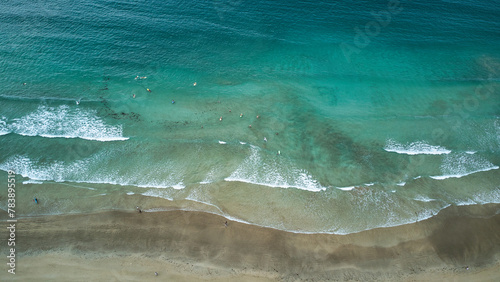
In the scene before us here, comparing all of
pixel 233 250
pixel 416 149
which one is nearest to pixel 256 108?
pixel 233 250

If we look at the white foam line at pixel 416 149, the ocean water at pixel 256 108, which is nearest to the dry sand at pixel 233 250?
the ocean water at pixel 256 108

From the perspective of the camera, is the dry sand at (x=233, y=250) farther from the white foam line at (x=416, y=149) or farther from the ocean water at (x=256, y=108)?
the white foam line at (x=416, y=149)

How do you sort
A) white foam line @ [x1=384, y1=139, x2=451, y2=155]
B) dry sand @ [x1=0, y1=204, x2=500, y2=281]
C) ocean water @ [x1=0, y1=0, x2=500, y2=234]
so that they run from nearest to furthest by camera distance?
dry sand @ [x1=0, y1=204, x2=500, y2=281] < ocean water @ [x1=0, y1=0, x2=500, y2=234] < white foam line @ [x1=384, y1=139, x2=451, y2=155]

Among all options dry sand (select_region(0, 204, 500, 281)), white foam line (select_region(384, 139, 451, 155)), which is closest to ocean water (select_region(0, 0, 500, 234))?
white foam line (select_region(384, 139, 451, 155))

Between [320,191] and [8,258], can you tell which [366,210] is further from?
[8,258]

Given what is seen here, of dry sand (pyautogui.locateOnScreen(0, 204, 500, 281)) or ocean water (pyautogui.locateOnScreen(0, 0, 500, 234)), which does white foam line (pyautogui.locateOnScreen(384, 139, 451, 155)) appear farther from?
dry sand (pyautogui.locateOnScreen(0, 204, 500, 281))

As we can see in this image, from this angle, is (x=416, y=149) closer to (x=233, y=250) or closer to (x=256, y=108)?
(x=256, y=108)
